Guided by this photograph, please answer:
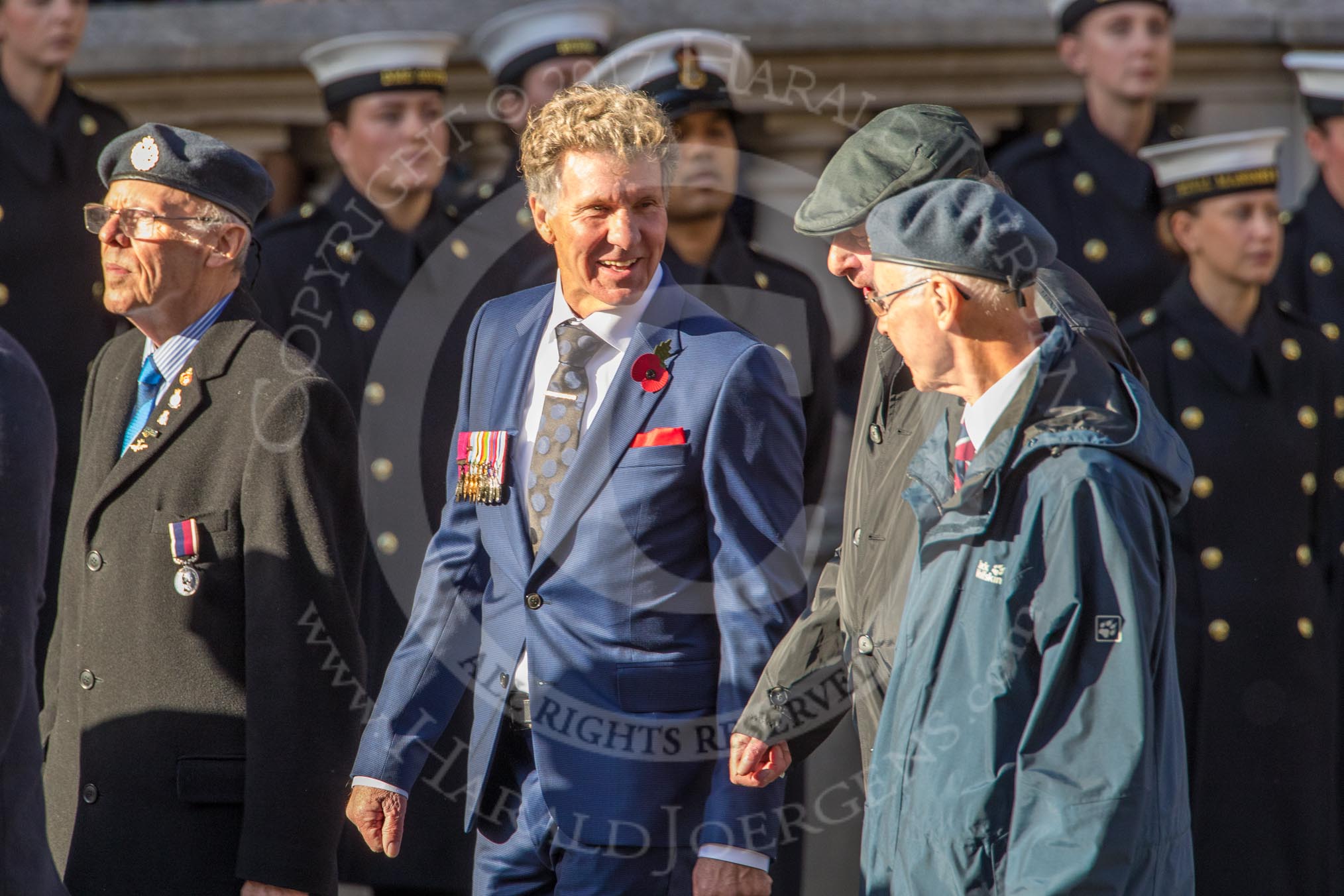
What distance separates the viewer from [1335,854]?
193 inches

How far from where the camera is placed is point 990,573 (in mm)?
2367

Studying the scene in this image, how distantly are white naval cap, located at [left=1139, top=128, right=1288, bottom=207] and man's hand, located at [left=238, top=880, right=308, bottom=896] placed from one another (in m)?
3.17

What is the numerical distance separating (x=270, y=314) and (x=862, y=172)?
2.07 meters

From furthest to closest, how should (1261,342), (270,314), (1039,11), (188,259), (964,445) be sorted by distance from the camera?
(1039,11) → (1261,342) → (270,314) → (188,259) → (964,445)

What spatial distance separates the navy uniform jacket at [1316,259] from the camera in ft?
17.4

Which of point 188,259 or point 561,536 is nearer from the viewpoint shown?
point 561,536

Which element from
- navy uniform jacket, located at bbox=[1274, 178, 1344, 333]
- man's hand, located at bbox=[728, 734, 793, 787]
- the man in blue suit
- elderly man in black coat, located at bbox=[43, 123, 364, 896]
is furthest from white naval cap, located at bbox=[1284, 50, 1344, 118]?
elderly man in black coat, located at bbox=[43, 123, 364, 896]

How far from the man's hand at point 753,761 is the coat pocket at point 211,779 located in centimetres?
86

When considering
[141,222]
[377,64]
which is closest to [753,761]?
[141,222]

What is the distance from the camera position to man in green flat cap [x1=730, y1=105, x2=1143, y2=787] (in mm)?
2840

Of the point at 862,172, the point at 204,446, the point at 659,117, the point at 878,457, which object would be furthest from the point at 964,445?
the point at 204,446

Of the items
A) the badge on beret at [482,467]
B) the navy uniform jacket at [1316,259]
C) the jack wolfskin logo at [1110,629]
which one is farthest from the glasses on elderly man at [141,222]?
the navy uniform jacket at [1316,259]

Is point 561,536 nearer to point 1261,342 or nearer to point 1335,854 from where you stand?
point 1261,342

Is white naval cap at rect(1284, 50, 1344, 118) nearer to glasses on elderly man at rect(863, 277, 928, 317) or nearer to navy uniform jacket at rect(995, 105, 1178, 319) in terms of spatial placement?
navy uniform jacket at rect(995, 105, 1178, 319)
